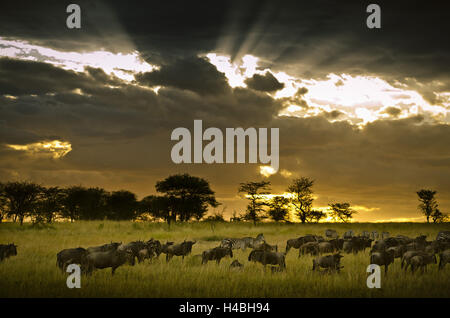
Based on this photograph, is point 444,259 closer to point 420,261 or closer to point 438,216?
point 420,261

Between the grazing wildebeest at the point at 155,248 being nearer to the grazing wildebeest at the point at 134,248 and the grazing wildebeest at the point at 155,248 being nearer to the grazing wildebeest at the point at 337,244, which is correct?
the grazing wildebeest at the point at 134,248

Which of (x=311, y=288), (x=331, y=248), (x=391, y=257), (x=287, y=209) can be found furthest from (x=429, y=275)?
(x=287, y=209)

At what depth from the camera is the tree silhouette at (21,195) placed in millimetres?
58734

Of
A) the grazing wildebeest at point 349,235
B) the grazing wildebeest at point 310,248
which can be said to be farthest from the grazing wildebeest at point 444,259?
the grazing wildebeest at point 349,235

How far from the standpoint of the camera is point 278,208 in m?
73.9

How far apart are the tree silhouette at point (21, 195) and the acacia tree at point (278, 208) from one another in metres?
39.5

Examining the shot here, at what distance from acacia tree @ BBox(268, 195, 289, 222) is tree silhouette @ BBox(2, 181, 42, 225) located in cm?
3948

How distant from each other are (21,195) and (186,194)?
94.7 ft

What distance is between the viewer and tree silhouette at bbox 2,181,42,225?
58.7 metres

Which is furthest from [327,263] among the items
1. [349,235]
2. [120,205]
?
[120,205]

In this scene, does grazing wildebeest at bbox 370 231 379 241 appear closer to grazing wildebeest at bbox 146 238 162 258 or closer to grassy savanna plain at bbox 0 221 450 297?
grassy savanna plain at bbox 0 221 450 297

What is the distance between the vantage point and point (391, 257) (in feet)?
54.2

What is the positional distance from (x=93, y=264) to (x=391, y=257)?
39.0 feet

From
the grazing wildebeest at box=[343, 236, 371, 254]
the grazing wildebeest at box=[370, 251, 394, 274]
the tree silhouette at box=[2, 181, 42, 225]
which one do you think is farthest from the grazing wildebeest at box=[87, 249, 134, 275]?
the tree silhouette at box=[2, 181, 42, 225]
